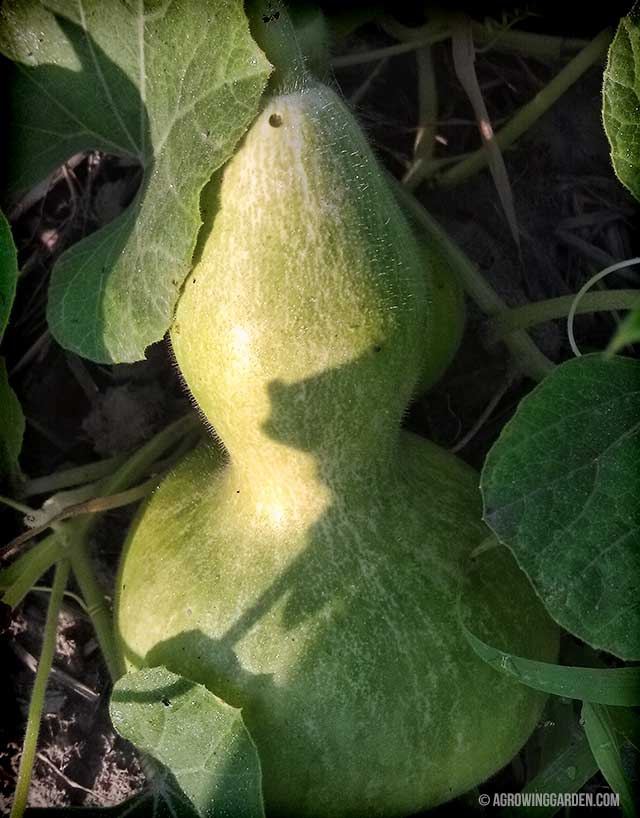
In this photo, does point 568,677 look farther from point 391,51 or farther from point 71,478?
point 391,51

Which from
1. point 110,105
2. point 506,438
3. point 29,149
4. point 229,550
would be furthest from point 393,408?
point 29,149

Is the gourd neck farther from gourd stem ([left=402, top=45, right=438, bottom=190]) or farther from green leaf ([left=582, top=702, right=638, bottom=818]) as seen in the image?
gourd stem ([left=402, top=45, right=438, bottom=190])

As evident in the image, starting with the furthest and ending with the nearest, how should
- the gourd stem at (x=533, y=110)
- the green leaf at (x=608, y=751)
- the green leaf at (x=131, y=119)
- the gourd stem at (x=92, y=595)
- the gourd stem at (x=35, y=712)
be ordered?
1. the gourd stem at (x=533, y=110)
2. the gourd stem at (x=92, y=595)
3. the gourd stem at (x=35, y=712)
4. the green leaf at (x=608, y=751)
5. the green leaf at (x=131, y=119)

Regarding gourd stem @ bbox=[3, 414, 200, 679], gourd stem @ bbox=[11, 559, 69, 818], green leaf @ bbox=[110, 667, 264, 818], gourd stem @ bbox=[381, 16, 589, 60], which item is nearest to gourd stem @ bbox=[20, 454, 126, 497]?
gourd stem @ bbox=[3, 414, 200, 679]

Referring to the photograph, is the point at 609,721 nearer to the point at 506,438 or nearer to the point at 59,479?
the point at 506,438

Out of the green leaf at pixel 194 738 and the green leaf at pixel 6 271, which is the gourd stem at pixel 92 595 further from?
the green leaf at pixel 6 271

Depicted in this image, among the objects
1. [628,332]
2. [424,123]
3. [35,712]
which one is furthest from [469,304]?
[628,332]

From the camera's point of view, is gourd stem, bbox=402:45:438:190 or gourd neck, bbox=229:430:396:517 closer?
gourd neck, bbox=229:430:396:517

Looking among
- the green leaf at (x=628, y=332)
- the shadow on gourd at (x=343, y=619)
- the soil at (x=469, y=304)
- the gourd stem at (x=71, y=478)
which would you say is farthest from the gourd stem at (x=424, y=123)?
the green leaf at (x=628, y=332)
